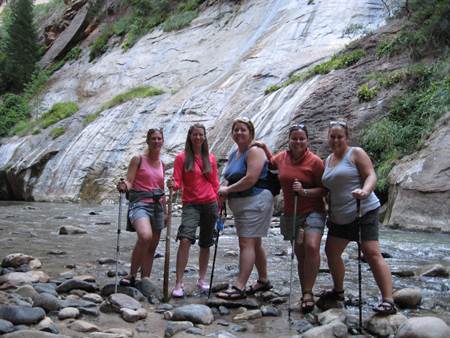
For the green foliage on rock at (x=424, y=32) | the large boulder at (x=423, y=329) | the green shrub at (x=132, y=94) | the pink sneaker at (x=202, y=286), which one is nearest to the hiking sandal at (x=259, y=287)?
the pink sneaker at (x=202, y=286)

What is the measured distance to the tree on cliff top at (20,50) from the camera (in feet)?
117

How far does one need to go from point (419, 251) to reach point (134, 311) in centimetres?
483

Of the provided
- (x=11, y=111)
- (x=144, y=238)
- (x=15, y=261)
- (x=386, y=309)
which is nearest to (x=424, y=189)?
(x=386, y=309)

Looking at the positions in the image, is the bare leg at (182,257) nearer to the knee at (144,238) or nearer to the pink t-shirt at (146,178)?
the knee at (144,238)

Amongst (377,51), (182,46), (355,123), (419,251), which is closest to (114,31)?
(182,46)

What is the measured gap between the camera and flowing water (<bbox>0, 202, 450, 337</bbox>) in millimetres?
4348

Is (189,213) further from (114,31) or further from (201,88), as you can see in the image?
(114,31)

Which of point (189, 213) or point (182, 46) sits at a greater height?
point (182, 46)

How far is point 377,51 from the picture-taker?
1619 cm

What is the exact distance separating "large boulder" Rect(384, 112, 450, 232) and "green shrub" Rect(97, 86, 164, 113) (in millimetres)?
14202

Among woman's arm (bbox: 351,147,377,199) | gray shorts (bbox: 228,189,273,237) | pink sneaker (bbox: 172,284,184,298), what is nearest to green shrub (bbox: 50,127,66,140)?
pink sneaker (bbox: 172,284,184,298)

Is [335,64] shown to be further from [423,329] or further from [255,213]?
[423,329]

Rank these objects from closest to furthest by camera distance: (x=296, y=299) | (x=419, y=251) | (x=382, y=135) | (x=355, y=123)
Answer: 1. (x=296, y=299)
2. (x=419, y=251)
3. (x=382, y=135)
4. (x=355, y=123)

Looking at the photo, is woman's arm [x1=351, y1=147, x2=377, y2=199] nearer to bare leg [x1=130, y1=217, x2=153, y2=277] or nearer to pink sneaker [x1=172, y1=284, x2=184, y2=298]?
pink sneaker [x1=172, y1=284, x2=184, y2=298]
